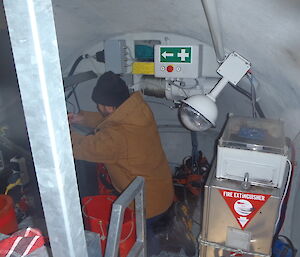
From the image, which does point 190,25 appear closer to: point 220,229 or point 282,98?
point 282,98

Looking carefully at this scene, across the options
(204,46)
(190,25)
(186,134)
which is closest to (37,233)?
(190,25)

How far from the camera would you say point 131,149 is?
2.39 m

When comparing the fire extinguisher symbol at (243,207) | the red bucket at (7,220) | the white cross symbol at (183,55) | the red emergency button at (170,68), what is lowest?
the fire extinguisher symbol at (243,207)

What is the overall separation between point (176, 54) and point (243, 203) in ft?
4.36

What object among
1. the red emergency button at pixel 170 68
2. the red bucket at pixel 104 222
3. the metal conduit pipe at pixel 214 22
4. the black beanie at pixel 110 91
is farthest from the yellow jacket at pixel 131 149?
the metal conduit pipe at pixel 214 22

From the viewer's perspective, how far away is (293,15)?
1.27 meters

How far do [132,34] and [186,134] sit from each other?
1469mm

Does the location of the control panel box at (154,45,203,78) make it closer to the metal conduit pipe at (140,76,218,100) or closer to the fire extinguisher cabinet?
the metal conduit pipe at (140,76,218,100)

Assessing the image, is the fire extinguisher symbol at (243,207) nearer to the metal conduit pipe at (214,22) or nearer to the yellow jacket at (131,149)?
the yellow jacket at (131,149)

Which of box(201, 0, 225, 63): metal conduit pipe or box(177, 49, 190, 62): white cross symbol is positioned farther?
box(177, 49, 190, 62): white cross symbol

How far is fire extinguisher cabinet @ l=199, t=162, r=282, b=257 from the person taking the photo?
1837 mm

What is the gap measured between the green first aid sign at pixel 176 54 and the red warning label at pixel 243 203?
46.6 inches

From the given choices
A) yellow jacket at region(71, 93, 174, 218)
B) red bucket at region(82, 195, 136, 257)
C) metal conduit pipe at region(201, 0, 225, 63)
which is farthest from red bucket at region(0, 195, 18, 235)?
metal conduit pipe at region(201, 0, 225, 63)

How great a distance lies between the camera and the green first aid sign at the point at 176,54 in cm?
256
